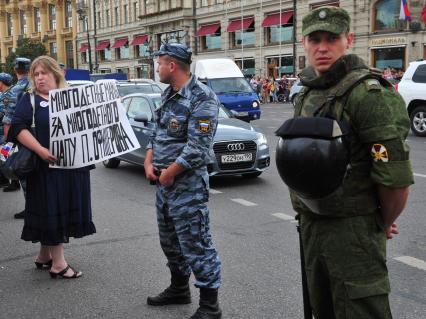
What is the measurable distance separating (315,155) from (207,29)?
5212 cm

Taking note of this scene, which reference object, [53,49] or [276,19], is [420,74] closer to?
[276,19]

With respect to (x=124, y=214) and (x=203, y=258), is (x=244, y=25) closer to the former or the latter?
(x=124, y=214)

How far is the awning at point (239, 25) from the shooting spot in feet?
156

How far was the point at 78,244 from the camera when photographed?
18.5ft

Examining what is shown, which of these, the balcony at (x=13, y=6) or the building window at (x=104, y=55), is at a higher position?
the balcony at (x=13, y=6)

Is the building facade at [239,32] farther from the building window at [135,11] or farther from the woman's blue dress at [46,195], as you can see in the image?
the woman's blue dress at [46,195]

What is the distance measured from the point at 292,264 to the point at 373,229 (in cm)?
266

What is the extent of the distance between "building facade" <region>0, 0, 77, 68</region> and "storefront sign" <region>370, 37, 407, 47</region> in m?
54.8

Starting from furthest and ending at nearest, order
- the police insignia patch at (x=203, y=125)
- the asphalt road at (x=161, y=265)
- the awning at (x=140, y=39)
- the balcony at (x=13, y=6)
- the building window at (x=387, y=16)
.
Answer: the balcony at (x=13, y=6) → the awning at (x=140, y=39) → the building window at (x=387, y=16) → the asphalt road at (x=161, y=265) → the police insignia patch at (x=203, y=125)

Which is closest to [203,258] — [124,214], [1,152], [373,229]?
[373,229]

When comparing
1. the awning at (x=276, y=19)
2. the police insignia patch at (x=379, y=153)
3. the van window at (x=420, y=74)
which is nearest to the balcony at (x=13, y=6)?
the awning at (x=276, y=19)

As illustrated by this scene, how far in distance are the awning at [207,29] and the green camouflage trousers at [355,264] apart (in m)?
50.6

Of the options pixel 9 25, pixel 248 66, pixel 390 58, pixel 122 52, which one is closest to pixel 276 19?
pixel 248 66

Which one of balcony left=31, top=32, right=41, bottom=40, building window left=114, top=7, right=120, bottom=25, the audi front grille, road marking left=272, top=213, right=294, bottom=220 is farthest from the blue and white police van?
balcony left=31, top=32, right=41, bottom=40
